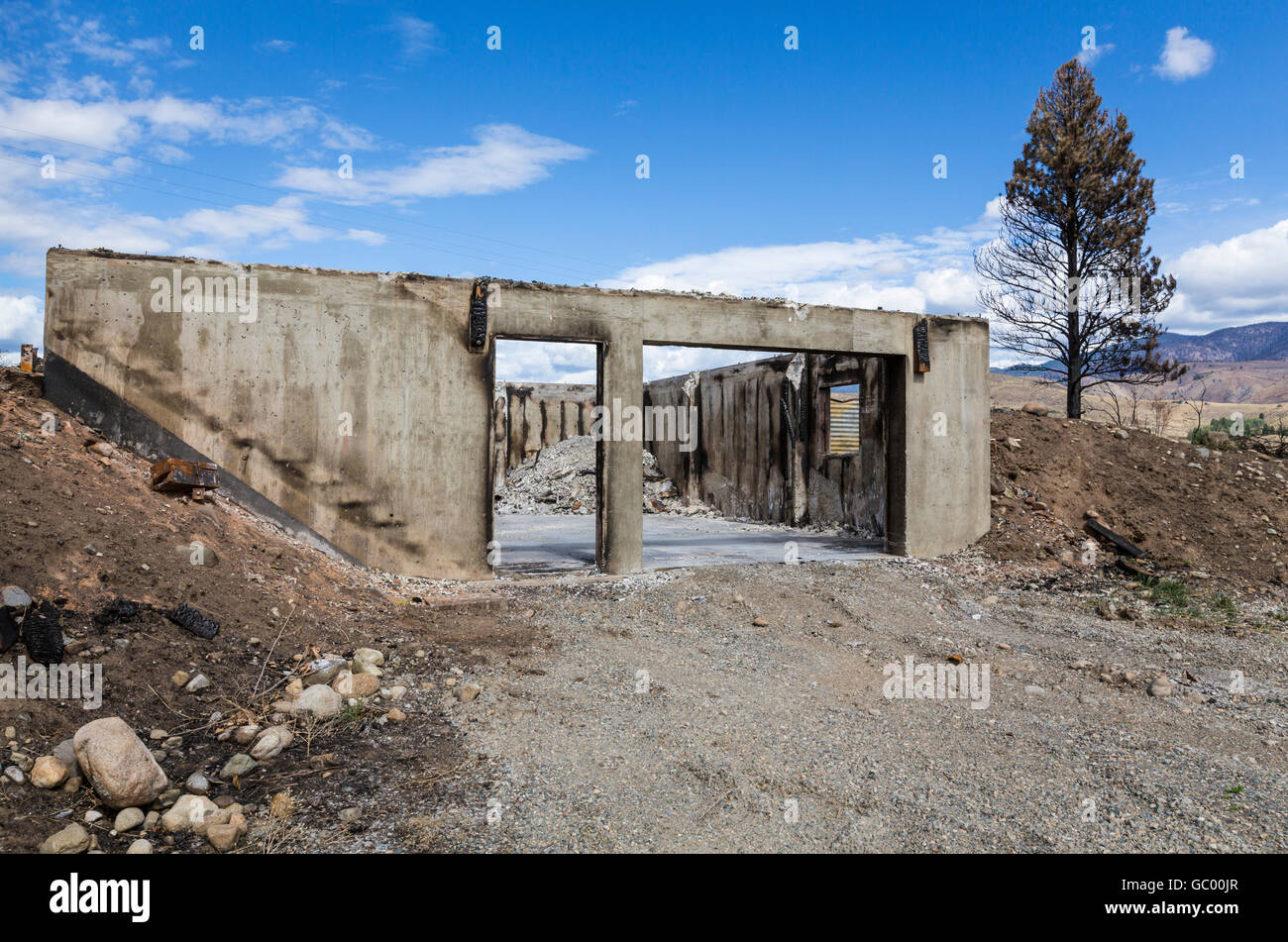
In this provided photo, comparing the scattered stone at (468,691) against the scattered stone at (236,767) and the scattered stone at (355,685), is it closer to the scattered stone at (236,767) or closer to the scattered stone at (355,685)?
the scattered stone at (355,685)

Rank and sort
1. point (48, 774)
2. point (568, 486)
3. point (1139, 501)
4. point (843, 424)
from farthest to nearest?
1. point (568, 486)
2. point (843, 424)
3. point (1139, 501)
4. point (48, 774)

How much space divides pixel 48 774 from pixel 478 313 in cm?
558

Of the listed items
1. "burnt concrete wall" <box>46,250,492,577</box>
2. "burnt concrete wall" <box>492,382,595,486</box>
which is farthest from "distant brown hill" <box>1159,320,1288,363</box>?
"burnt concrete wall" <box>46,250,492,577</box>

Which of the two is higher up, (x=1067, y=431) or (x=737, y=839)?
(x=1067, y=431)

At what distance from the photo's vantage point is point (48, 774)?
376cm

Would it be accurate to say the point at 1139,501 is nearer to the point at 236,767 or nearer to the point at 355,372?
the point at 355,372

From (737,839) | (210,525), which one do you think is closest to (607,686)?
(737,839)

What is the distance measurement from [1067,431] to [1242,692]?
8304 millimetres

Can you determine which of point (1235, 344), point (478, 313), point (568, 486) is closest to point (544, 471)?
point (568, 486)

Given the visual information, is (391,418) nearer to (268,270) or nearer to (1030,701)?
(268,270)

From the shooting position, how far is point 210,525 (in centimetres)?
678

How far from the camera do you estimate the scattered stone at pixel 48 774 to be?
374 cm

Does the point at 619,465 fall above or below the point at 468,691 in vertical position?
above
